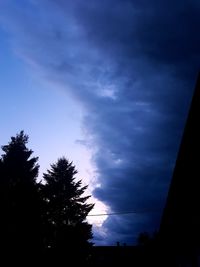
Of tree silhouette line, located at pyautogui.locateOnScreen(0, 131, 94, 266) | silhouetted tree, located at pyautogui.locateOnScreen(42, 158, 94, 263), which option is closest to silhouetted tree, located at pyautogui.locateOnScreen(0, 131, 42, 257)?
tree silhouette line, located at pyautogui.locateOnScreen(0, 131, 94, 266)

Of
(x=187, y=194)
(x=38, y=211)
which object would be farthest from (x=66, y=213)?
(x=187, y=194)

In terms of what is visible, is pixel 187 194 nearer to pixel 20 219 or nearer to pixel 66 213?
pixel 20 219

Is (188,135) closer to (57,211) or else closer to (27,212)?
(27,212)

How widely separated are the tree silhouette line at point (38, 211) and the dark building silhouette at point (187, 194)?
13.6 m

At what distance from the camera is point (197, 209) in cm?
348

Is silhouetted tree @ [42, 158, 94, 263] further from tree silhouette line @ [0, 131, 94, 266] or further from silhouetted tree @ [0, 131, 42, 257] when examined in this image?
silhouetted tree @ [0, 131, 42, 257]

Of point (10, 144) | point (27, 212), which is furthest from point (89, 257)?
point (27, 212)

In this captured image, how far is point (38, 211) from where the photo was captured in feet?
61.4

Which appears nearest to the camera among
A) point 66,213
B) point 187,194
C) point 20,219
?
point 187,194

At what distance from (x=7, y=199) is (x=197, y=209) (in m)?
16.8

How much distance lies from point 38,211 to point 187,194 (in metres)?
16.4

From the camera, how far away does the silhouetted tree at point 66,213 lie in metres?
29.6

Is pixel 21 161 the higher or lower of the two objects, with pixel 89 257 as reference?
higher

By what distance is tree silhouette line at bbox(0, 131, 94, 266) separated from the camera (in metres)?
17.0
